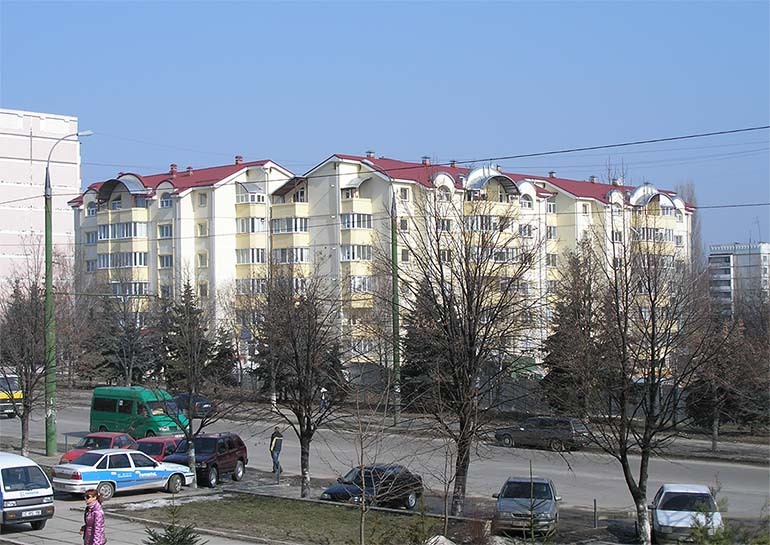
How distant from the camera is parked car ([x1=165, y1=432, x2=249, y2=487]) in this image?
95.3 ft

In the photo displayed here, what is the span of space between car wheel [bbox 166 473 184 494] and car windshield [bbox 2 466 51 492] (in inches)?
233

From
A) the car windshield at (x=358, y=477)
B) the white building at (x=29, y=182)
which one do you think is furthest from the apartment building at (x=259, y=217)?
the car windshield at (x=358, y=477)

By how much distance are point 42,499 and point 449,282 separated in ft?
34.3

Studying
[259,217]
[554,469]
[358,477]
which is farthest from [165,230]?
[358,477]

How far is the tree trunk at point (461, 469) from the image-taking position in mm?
21097

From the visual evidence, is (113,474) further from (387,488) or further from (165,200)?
(165,200)

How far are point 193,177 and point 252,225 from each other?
8.36 m

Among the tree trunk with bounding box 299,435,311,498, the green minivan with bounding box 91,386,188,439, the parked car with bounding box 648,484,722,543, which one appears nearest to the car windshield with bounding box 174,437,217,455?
the tree trunk with bounding box 299,435,311,498

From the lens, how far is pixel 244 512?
899 inches

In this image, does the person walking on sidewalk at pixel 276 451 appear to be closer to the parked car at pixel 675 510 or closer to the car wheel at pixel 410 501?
the car wheel at pixel 410 501

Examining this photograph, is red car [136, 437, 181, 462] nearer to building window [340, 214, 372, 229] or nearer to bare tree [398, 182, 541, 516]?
bare tree [398, 182, 541, 516]

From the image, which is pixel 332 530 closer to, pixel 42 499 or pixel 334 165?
pixel 42 499

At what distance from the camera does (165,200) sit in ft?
250

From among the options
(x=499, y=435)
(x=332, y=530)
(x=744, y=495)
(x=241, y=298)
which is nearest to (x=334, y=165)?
(x=241, y=298)
